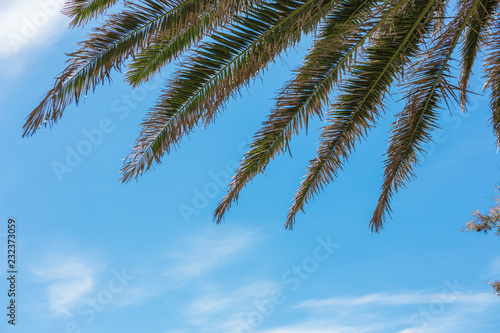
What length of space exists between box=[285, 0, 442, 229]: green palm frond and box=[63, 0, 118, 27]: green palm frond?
2855mm

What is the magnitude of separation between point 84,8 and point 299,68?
250cm

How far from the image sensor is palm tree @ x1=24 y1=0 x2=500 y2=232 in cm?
453

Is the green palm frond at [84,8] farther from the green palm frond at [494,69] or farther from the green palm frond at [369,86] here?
the green palm frond at [494,69]

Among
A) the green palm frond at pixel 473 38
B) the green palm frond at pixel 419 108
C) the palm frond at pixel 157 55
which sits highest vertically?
the palm frond at pixel 157 55

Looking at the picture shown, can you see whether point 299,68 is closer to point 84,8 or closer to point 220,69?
point 220,69

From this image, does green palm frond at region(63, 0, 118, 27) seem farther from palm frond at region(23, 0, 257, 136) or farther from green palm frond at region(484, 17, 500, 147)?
green palm frond at region(484, 17, 500, 147)

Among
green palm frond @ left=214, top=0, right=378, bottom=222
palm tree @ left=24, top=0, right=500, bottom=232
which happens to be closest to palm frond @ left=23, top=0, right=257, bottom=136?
palm tree @ left=24, top=0, right=500, bottom=232

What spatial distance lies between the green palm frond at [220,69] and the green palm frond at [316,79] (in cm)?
41

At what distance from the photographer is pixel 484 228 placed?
11.4 m

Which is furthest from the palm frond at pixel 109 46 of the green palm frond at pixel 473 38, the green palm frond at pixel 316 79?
the green palm frond at pixel 473 38

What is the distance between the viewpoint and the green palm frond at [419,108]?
512 cm

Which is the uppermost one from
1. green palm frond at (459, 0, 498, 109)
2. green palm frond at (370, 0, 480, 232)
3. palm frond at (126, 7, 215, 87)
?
palm frond at (126, 7, 215, 87)

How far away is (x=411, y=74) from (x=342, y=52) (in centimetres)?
100

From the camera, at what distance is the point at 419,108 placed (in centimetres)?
607
